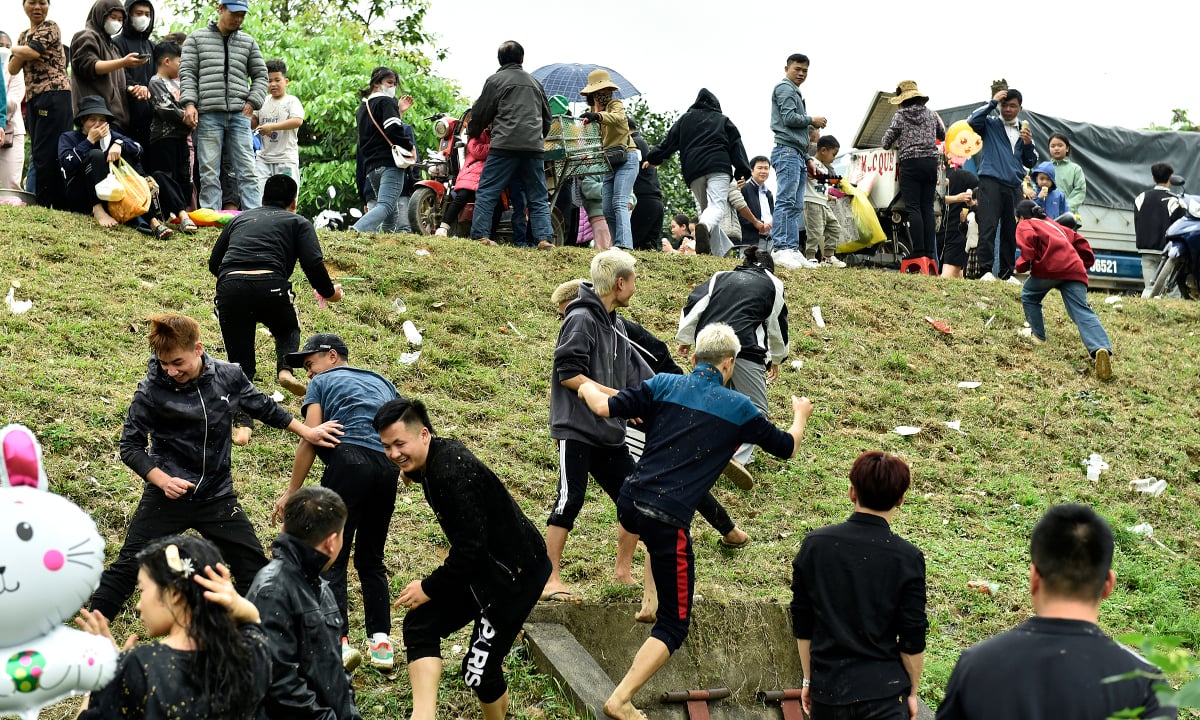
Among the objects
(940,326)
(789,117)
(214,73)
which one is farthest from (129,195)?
(940,326)

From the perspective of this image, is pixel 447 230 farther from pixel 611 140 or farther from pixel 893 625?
pixel 893 625

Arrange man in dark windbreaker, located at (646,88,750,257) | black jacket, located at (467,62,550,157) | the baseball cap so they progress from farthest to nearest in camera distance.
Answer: man in dark windbreaker, located at (646,88,750,257) → black jacket, located at (467,62,550,157) → the baseball cap

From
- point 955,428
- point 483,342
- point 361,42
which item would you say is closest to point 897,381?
point 955,428

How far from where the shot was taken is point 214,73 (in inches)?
453

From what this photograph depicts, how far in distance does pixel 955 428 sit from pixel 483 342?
3949 mm

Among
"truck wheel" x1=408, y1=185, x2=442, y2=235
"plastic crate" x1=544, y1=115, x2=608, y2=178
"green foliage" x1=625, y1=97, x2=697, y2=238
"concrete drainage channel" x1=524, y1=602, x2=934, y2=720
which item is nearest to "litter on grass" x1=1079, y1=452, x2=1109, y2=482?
"concrete drainage channel" x1=524, y1=602, x2=934, y2=720

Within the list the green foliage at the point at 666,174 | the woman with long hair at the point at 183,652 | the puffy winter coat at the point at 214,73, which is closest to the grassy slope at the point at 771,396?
the puffy winter coat at the point at 214,73

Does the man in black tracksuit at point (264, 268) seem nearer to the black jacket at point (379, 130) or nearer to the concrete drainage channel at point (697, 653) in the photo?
the concrete drainage channel at point (697, 653)

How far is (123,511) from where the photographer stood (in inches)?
284

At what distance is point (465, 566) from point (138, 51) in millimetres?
8253

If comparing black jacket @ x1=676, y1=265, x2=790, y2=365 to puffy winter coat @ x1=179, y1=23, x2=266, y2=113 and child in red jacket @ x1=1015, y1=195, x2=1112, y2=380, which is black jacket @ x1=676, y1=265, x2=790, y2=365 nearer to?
child in red jacket @ x1=1015, y1=195, x2=1112, y2=380

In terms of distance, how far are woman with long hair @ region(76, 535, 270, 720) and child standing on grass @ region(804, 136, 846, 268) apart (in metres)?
11.2

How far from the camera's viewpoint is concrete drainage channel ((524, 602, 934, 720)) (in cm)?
653

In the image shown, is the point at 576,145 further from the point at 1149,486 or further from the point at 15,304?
the point at 1149,486
